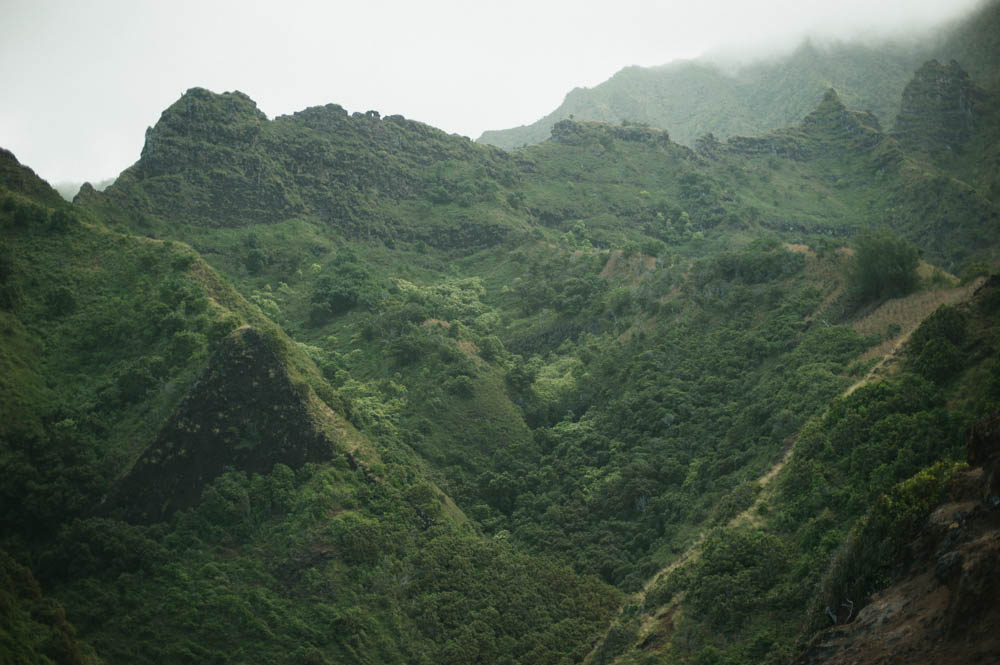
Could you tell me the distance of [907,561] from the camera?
1875 cm

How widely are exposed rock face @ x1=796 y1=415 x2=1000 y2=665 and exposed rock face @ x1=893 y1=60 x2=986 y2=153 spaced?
79668mm

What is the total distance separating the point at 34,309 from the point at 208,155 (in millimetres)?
36564

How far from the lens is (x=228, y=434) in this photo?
36.5 m

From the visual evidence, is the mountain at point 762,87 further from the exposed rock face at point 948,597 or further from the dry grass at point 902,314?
the exposed rock face at point 948,597

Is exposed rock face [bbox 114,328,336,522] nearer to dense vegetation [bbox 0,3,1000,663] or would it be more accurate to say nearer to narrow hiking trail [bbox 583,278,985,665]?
dense vegetation [bbox 0,3,1000,663]

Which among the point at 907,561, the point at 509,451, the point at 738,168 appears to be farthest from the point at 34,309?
the point at 738,168

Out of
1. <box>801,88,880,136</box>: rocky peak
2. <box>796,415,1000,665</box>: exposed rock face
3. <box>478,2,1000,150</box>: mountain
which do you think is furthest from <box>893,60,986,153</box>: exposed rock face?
<box>796,415,1000,665</box>: exposed rock face

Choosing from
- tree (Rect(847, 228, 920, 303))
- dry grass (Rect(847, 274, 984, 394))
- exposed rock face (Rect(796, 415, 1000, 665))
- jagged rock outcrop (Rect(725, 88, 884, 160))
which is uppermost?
jagged rock outcrop (Rect(725, 88, 884, 160))

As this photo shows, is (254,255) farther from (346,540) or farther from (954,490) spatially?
(954,490)

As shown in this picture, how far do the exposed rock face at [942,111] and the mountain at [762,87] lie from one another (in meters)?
7.12

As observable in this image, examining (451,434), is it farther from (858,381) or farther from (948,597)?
(948,597)

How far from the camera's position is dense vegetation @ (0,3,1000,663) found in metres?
28.8

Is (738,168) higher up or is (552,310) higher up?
(738,168)

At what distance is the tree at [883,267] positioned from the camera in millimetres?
42188
